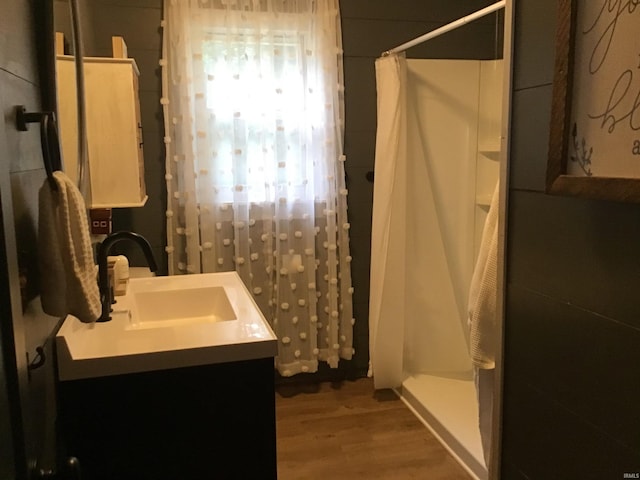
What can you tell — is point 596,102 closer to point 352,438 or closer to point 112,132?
point 112,132

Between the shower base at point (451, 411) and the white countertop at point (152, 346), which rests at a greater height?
the white countertop at point (152, 346)

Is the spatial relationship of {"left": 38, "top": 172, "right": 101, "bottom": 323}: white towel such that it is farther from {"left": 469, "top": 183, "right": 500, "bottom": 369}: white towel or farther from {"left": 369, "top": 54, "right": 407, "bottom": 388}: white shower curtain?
{"left": 369, "top": 54, "right": 407, "bottom": 388}: white shower curtain

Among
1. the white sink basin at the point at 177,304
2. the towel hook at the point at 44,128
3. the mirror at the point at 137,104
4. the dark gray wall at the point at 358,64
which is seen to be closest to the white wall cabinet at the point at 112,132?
the mirror at the point at 137,104

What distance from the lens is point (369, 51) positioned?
10.2 ft

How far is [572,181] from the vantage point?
3.59 feet

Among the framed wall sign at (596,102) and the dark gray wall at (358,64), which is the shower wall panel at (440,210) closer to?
the dark gray wall at (358,64)

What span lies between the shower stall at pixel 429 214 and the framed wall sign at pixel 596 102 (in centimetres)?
179

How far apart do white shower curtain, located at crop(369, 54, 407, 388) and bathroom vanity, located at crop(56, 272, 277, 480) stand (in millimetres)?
1603

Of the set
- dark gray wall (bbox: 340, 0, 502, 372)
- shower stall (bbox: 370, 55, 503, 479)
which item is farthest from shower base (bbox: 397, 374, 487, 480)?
dark gray wall (bbox: 340, 0, 502, 372)

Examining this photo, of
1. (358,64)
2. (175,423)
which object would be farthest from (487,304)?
(358,64)

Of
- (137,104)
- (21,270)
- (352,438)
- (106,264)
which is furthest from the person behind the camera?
(352,438)

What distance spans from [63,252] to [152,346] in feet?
1.51

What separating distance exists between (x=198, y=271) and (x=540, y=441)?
1.98 metres

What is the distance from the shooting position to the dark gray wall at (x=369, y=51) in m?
3.09
